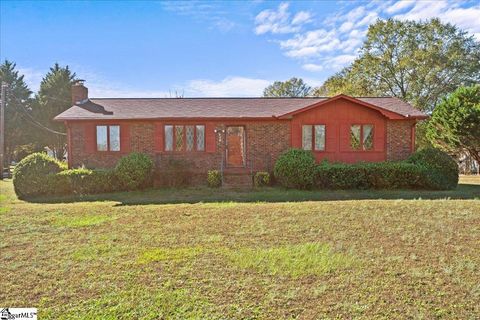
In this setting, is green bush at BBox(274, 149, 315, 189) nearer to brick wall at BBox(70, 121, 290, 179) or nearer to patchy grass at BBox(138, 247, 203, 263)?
brick wall at BBox(70, 121, 290, 179)

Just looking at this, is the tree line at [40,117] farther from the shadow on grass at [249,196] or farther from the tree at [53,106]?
the shadow on grass at [249,196]

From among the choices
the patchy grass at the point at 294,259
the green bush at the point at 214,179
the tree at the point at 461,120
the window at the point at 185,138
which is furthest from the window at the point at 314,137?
the patchy grass at the point at 294,259

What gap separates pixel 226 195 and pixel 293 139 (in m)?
4.56

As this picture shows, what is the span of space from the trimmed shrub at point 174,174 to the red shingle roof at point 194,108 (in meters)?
2.27

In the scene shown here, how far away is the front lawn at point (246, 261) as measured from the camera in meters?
3.13

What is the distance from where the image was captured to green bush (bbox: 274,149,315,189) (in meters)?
11.0

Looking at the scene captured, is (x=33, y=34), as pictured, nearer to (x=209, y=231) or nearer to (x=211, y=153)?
(x=211, y=153)

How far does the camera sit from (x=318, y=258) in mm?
4375

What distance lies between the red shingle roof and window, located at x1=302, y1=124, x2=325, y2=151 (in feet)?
3.53

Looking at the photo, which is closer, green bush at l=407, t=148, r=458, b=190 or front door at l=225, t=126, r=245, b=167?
green bush at l=407, t=148, r=458, b=190

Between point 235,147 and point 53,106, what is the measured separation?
2991 cm

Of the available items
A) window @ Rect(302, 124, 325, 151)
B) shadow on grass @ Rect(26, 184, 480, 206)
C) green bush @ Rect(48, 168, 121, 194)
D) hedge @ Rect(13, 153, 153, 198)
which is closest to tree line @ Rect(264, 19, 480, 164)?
window @ Rect(302, 124, 325, 151)

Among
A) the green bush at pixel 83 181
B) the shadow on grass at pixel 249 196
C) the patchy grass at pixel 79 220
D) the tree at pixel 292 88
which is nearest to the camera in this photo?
the patchy grass at pixel 79 220

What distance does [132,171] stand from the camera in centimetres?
1127
